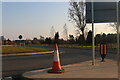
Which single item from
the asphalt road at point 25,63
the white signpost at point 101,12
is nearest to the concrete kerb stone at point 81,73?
the asphalt road at point 25,63

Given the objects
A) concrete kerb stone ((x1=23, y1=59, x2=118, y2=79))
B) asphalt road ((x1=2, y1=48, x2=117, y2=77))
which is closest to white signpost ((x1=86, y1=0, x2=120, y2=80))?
concrete kerb stone ((x1=23, y1=59, x2=118, y2=79))

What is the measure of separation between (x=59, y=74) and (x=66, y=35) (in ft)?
205

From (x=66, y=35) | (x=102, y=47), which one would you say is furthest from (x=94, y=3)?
(x=66, y=35)

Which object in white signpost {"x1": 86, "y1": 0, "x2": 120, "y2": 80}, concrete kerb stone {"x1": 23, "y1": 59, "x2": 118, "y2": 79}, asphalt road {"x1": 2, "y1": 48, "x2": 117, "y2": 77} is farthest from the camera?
asphalt road {"x1": 2, "y1": 48, "x2": 117, "y2": 77}

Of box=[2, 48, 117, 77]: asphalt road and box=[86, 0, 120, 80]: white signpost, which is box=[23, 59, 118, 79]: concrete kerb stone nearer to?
box=[2, 48, 117, 77]: asphalt road

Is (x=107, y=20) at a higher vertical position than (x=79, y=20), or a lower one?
lower

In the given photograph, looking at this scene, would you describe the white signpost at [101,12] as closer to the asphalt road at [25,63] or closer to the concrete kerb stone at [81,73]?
the concrete kerb stone at [81,73]

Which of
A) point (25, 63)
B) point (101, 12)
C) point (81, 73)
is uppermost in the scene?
point (101, 12)

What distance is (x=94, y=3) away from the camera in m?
10.9

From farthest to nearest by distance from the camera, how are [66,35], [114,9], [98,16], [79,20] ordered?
[66,35] < [79,20] < [98,16] < [114,9]

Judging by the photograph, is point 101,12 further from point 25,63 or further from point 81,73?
→ point 25,63

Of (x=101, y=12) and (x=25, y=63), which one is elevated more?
(x=101, y=12)

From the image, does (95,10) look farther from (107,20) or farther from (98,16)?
(107,20)

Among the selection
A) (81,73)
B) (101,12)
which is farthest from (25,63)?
(101,12)
